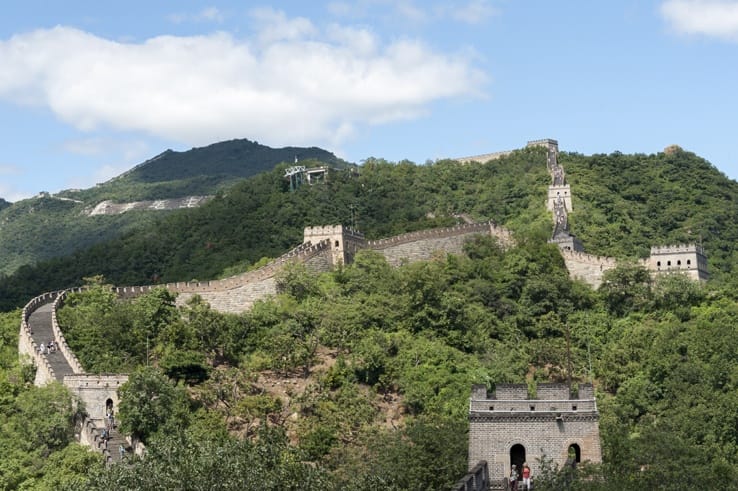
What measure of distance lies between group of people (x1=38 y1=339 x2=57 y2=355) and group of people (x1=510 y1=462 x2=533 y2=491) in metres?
29.4

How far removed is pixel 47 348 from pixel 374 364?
13.4 metres

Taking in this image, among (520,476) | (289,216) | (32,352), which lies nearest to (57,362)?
(32,352)

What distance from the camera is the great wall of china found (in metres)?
58.0

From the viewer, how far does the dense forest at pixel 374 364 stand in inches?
1800

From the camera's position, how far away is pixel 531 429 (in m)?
38.4

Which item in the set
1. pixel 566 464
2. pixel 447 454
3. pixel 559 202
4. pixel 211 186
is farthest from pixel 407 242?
pixel 211 186

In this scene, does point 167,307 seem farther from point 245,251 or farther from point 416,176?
point 416,176

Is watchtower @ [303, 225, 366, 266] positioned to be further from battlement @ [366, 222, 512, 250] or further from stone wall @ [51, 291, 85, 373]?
stone wall @ [51, 291, 85, 373]

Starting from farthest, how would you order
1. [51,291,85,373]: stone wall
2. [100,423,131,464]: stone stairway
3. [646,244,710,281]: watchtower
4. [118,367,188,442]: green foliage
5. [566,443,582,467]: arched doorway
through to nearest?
1. [646,244,710,281]: watchtower
2. [51,291,85,373]: stone wall
3. [118,367,188,442]: green foliage
4. [100,423,131,464]: stone stairway
5. [566,443,582,467]: arched doorway

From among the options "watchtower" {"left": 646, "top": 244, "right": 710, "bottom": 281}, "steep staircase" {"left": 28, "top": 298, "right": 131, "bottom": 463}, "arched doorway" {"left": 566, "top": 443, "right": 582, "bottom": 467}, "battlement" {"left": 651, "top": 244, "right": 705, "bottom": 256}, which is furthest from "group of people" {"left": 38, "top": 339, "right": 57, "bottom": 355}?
"battlement" {"left": 651, "top": 244, "right": 705, "bottom": 256}

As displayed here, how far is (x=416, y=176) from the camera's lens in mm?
112500

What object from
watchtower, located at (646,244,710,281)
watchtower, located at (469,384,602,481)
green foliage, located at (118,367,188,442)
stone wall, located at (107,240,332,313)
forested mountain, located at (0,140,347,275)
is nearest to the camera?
watchtower, located at (469,384,602,481)

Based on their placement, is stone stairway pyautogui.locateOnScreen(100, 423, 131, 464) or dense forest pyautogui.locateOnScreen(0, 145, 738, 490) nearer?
dense forest pyautogui.locateOnScreen(0, 145, 738, 490)

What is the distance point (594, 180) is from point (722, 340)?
131 ft
